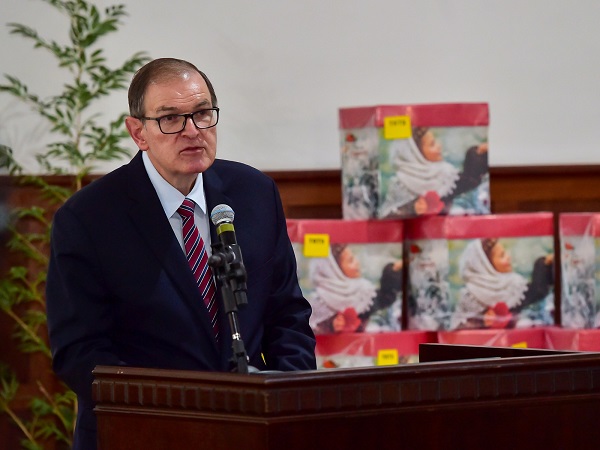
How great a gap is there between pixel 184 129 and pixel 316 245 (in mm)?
1860

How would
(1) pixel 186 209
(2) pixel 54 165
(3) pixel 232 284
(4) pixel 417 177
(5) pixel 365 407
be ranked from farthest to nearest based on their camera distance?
(2) pixel 54 165 < (4) pixel 417 177 < (1) pixel 186 209 < (3) pixel 232 284 < (5) pixel 365 407

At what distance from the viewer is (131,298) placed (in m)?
1.96

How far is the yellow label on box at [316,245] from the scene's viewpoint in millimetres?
3809

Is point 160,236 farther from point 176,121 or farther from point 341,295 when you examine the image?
point 341,295

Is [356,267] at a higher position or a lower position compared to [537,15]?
lower

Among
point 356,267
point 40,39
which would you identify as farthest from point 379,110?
point 40,39

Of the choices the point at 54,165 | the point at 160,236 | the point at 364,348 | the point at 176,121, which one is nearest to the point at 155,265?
the point at 160,236

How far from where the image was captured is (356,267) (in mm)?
3830

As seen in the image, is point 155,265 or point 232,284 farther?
point 155,265

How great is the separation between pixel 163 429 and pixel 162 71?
0.81 m

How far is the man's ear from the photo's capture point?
6.77 feet

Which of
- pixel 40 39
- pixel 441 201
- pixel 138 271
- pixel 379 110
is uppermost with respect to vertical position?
pixel 40 39

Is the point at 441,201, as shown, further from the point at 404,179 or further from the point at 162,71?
the point at 162,71

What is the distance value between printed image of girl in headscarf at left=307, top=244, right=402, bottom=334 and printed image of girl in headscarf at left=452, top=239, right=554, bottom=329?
1.06 ft
